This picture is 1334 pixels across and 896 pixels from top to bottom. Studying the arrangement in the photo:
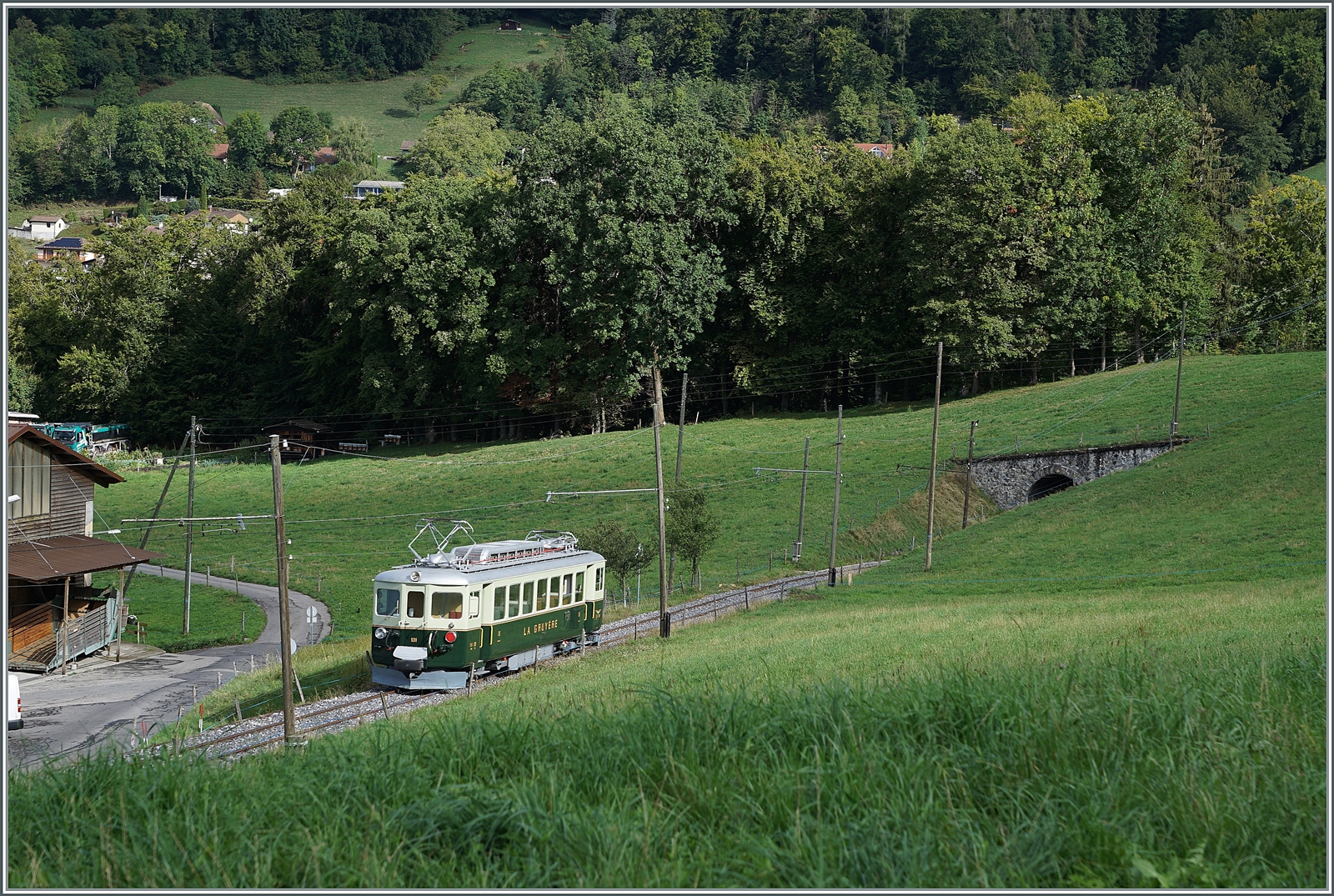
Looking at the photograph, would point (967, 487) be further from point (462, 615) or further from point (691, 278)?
point (462, 615)

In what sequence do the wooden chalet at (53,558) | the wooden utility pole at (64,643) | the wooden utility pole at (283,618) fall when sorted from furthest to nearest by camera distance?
the wooden chalet at (53,558)
the wooden utility pole at (64,643)
the wooden utility pole at (283,618)

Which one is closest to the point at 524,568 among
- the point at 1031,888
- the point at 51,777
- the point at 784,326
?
the point at 51,777

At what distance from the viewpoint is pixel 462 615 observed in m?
23.1

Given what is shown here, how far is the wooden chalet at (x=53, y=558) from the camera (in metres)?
31.5

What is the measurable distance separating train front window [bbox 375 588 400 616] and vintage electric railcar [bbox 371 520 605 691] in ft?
0.06

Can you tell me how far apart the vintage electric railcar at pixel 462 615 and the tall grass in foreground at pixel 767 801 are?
50.2 ft

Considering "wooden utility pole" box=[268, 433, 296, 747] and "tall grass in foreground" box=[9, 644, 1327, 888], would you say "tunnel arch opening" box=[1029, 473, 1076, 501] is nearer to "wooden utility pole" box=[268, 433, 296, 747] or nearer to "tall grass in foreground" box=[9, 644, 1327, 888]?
"wooden utility pole" box=[268, 433, 296, 747]

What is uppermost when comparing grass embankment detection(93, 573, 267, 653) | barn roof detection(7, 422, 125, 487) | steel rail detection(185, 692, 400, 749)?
barn roof detection(7, 422, 125, 487)

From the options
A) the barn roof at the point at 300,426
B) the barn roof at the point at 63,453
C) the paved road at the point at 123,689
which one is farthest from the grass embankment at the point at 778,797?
the barn roof at the point at 300,426

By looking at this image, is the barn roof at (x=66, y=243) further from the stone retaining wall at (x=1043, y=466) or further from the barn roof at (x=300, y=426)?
the stone retaining wall at (x=1043, y=466)

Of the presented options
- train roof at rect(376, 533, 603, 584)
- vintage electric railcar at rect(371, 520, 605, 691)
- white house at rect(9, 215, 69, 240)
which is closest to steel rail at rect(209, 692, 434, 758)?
vintage electric railcar at rect(371, 520, 605, 691)

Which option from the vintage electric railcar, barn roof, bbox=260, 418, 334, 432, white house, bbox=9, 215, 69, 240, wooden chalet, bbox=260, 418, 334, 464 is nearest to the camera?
the vintage electric railcar

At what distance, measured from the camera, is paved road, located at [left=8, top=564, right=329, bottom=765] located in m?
22.9

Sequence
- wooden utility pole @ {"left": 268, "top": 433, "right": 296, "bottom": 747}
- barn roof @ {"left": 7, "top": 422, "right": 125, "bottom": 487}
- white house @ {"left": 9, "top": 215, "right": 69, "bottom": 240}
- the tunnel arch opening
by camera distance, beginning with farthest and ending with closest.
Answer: white house @ {"left": 9, "top": 215, "right": 69, "bottom": 240}
the tunnel arch opening
barn roof @ {"left": 7, "top": 422, "right": 125, "bottom": 487}
wooden utility pole @ {"left": 268, "top": 433, "right": 296, "bottom": 747}
